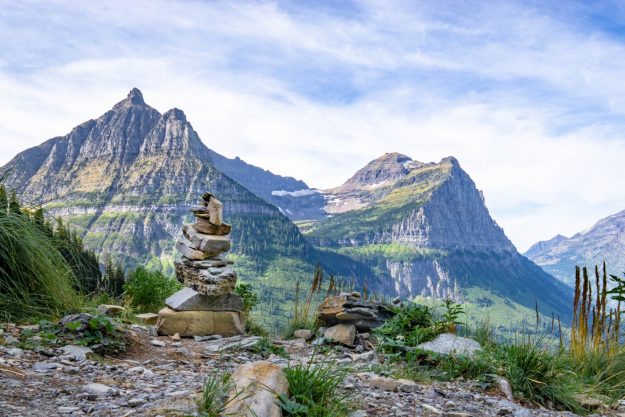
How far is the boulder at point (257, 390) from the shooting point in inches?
190

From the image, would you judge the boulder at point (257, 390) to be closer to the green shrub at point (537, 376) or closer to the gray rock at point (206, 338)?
the green shrub at point (537, 376)

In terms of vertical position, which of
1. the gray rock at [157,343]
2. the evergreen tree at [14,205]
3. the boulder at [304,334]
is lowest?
the boulder at [304,334]

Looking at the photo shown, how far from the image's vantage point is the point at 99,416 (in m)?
4.92

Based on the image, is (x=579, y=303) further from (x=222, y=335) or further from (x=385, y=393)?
(x=222, y=335)

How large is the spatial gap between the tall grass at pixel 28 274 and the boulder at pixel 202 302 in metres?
2.49

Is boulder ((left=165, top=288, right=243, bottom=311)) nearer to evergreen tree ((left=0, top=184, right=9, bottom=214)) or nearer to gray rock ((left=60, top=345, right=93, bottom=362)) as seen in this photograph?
evergreen tree ((left=0, top=184, right=9, bottom=214))

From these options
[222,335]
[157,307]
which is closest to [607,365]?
[222,335]

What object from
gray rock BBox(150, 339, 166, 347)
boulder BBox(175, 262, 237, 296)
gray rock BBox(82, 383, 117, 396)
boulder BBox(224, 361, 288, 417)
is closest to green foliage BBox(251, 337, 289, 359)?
gray rock BBox(150, 339, 166, 347)

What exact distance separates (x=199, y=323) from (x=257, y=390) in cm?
699

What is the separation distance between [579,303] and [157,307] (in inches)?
431

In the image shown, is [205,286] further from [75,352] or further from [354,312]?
[75,352]

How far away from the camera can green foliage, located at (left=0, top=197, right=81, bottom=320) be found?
8922 mm

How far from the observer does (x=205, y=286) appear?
39.9 feet

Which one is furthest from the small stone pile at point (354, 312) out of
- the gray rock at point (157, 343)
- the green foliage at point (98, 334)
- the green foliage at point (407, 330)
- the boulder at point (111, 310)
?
the green foliage at point (98, 334)
